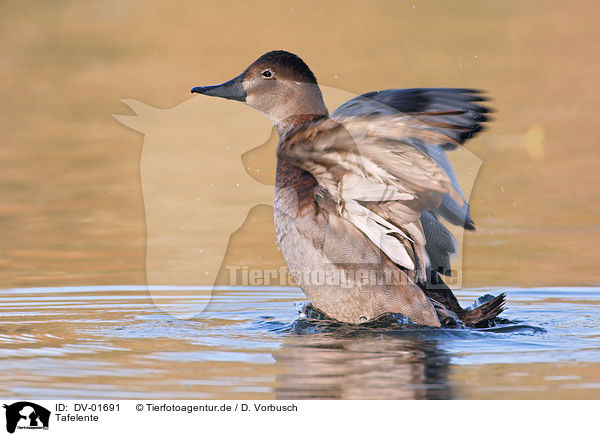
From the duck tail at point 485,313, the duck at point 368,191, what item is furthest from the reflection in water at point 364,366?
the duck tail at point 485,313

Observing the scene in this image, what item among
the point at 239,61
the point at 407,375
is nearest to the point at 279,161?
the point at 407,375

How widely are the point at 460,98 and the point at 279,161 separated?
4.43ft

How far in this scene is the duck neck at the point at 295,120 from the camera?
6.24m

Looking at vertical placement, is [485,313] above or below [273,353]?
above

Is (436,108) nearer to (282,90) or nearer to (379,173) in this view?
(379,173)

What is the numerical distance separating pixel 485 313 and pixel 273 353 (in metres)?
1.59

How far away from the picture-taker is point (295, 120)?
627 cm

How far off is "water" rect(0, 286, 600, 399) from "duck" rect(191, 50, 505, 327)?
254 millimetres

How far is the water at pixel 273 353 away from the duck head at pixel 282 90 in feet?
4.56
